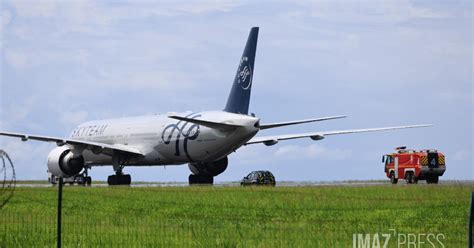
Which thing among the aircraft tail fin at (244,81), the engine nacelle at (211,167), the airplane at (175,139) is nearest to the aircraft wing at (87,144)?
the airplane at (175,139)

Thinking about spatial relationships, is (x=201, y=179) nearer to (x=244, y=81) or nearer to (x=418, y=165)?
(x=244, y=81)

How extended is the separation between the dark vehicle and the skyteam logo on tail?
6.51 m

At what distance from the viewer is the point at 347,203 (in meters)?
34.6

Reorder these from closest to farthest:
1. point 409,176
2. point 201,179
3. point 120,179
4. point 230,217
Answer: point 230,217 → point 120,179 → point 201,179 → point 409,176

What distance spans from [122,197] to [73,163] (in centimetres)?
2121

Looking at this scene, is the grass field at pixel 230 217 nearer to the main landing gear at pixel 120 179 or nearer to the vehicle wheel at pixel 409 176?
the main landing gear at pixel 120 179

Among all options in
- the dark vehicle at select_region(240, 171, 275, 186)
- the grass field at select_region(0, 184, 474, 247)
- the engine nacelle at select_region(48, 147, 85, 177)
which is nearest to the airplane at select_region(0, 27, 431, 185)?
the engine nacelle at select_region(48, 147, 85, 177)

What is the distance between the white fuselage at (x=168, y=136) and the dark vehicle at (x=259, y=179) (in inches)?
122

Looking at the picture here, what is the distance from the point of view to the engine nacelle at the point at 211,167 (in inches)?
2397

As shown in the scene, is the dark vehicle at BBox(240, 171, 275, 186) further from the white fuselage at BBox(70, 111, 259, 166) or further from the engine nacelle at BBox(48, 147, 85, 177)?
the engine nacelle at BBox(48, 147, 85, 177)

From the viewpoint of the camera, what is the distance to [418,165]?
2403 inches

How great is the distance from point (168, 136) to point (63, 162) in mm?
6876

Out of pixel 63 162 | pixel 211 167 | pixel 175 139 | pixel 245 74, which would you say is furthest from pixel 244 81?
pixel 63 162

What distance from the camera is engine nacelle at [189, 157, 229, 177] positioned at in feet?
200
